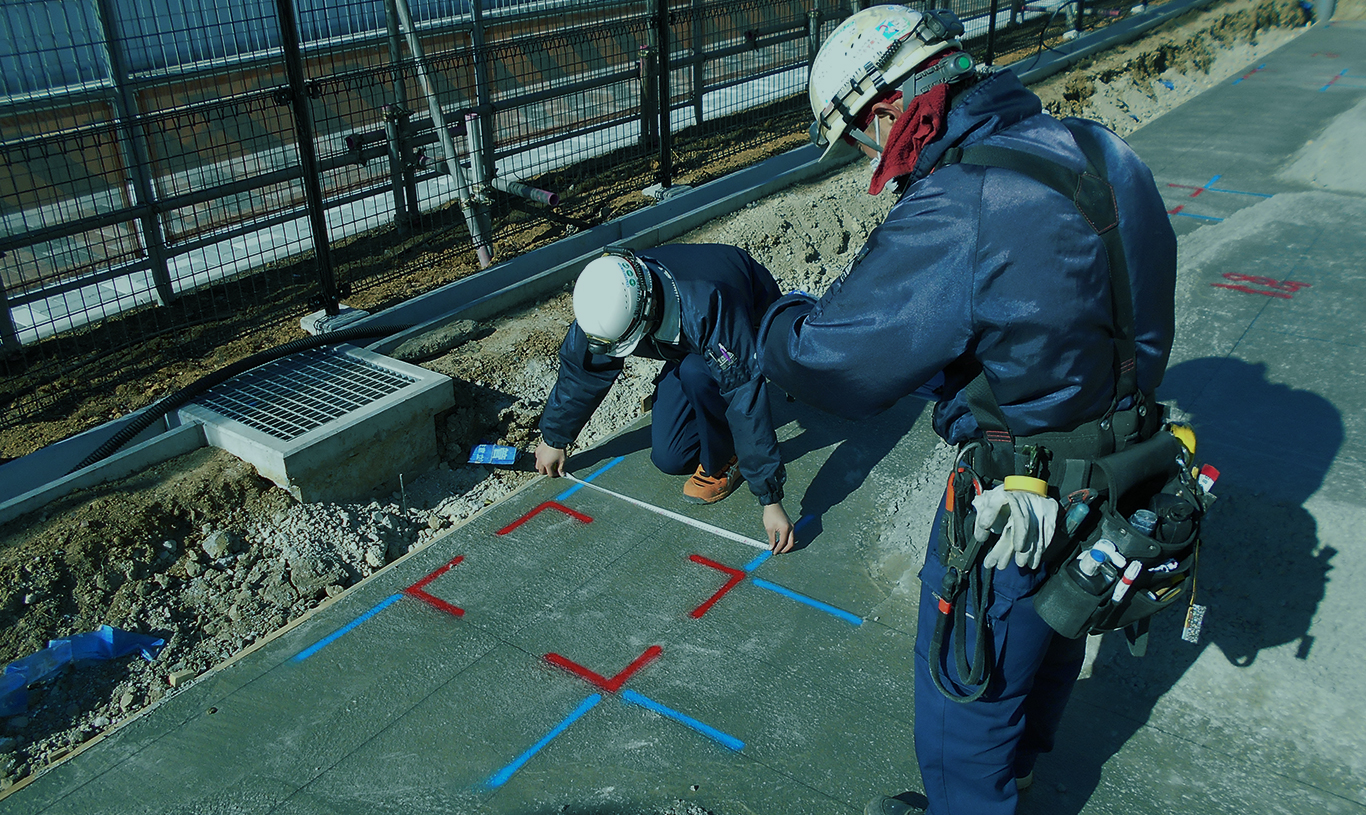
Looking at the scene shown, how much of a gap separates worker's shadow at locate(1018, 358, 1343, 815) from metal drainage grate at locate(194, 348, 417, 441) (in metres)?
3.13

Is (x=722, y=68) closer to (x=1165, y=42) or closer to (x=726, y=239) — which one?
(x=726, y=239)

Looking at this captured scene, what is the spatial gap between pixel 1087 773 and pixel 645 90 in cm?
593

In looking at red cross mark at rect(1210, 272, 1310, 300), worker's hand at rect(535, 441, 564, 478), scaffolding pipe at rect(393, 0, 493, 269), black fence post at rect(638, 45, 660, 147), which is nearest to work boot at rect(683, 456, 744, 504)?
worker's hand at rect(535, 441, 564, 478)

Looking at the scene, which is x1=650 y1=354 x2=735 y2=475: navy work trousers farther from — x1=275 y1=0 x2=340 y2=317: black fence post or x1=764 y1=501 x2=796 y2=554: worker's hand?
x1=275 y1=0 x2=340 y2=317: black fence post

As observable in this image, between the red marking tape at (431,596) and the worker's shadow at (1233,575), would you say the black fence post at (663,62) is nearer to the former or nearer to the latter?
the worker's shadow at (1233,575)

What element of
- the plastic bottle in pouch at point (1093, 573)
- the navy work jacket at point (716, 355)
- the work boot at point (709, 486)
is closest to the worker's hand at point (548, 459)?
the navy work jacket at point (716, 355)

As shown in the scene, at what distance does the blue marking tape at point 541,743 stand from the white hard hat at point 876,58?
6.14ft

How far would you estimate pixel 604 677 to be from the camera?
3096 mm

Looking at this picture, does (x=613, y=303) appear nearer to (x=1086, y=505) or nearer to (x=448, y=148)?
(x=1086, y=505)

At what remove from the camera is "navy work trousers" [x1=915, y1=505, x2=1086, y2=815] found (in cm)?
220

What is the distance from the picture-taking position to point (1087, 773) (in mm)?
2721

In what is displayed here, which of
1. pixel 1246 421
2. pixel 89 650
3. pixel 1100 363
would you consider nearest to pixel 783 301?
pixel 1100 363

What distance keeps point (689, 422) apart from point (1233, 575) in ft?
6.92

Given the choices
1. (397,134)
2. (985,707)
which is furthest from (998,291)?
(397,134)
